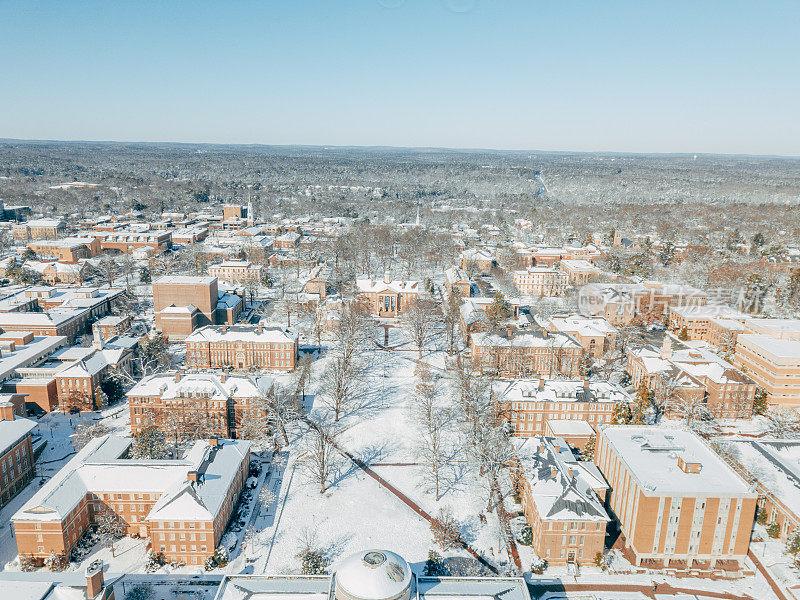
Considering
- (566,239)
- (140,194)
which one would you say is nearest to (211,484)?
(566,239)

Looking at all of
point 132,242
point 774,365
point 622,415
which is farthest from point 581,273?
point 132,242

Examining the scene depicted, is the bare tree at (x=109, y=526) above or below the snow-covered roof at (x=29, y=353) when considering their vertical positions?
below

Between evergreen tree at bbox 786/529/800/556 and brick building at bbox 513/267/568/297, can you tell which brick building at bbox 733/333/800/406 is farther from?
brick building at bbox 513/267/568/297

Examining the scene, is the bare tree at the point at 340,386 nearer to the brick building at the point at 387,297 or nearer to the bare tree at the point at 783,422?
the brick building at the point at 387,297

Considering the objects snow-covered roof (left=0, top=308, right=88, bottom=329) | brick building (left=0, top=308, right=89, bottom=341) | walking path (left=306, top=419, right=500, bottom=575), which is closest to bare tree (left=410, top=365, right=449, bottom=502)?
walking path (left=306, top=419, right=500, bottom=575)

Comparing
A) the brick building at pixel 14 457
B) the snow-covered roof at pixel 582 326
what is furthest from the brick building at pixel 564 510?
the brick building at pixel 14 457

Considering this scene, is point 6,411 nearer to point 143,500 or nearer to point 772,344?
point 143,500
